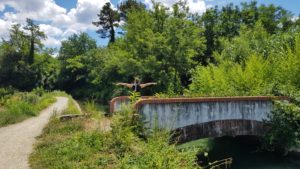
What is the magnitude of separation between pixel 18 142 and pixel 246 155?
8.99 meters

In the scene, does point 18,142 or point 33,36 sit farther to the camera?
point 33,36

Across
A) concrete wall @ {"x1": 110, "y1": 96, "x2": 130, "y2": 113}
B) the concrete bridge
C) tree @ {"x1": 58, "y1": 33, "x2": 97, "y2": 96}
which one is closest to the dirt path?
concrete wall @ {"x1": 110, "y1": 96, "x2": 130, "y2": 113}

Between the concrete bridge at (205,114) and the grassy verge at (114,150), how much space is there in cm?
81

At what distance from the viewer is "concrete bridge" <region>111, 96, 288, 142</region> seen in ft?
33.7

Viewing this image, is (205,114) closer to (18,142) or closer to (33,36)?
(18,142)

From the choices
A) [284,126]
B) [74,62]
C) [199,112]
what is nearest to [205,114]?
[199,112]

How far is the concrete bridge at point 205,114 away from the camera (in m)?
10.3

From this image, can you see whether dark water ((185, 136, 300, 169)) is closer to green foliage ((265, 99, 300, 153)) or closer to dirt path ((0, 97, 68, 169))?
green foliage ((265, 99, 300, 153))

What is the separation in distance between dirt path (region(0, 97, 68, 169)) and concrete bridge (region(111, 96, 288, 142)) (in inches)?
122

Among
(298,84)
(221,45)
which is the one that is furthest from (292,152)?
(221,45)

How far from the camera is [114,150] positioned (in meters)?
8.41

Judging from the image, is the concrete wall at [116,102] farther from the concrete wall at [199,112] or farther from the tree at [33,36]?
the tree at [33,36]

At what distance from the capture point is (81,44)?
53.8 m

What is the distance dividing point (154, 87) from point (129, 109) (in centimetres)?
1310
